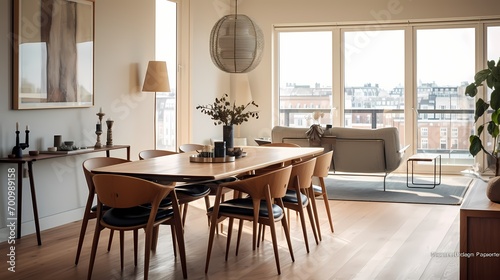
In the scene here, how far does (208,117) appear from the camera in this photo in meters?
9.95

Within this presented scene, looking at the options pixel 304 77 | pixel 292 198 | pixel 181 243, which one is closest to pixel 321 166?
pixel 292 198

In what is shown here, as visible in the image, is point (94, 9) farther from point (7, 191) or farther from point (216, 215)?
point (216, 215)

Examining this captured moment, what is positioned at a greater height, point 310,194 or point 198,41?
point 198,41

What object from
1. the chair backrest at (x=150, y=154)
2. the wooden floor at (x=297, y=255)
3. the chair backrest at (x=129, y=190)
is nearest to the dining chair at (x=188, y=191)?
the chair backrest at (x=150, y=154)

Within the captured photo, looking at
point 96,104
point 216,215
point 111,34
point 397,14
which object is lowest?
point 216,215

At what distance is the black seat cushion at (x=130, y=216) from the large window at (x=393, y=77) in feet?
21.3

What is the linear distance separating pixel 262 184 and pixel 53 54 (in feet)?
8.80

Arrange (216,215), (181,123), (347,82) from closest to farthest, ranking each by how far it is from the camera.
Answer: (216,215)
(181,123)
(347,82)

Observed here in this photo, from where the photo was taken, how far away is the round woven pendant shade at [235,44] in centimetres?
655

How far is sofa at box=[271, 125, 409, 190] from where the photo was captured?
815cm

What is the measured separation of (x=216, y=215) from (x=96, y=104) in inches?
105

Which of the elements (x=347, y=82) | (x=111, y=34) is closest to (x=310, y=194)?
(x=111, y=34)

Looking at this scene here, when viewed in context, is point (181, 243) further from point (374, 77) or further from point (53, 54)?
point (374, 77)

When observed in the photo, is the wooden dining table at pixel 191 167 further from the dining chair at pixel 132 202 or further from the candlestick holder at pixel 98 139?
the candlestick holder at pixel 98 139
